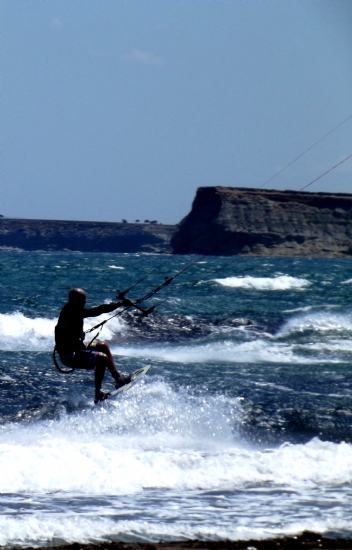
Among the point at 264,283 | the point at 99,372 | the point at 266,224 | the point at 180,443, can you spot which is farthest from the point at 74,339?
the point at 266,224

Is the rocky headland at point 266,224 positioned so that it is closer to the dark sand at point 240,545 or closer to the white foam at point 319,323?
the white foam at point 319,323

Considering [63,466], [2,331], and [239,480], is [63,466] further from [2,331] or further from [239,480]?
[2,331]

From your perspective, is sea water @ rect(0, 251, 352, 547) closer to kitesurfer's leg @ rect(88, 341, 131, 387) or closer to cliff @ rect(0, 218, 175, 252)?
kitesurfer's leg @ rect(88, 341, 131, 387)

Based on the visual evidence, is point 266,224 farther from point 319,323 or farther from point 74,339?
point 74,339

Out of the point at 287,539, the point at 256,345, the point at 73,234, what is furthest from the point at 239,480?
the point at 73,234

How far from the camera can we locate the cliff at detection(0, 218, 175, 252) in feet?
570

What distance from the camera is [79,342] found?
37.1ft

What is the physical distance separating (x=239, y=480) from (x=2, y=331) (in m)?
13.8

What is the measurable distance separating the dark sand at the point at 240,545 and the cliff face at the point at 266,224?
11794cm

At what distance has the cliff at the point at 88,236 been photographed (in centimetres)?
17375

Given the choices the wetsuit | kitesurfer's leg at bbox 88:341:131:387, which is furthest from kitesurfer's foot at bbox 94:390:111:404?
the wetsuit

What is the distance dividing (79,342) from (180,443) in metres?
1.97

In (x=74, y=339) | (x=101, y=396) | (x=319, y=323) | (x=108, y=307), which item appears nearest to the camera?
(x=108, y=307)

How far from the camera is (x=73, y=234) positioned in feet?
593
